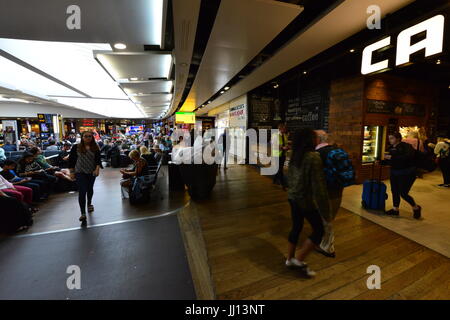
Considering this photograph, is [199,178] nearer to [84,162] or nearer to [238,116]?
[84,162]

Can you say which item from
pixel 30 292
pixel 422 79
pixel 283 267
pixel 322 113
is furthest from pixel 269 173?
pixel 30 292

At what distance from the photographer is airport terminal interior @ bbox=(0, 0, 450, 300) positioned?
1.98 metres

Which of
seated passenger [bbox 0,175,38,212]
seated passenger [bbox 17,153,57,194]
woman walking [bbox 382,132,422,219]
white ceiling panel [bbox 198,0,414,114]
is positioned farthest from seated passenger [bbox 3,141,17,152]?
woman walking [bbox 382,132,422,219]

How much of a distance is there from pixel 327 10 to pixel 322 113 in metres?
3.77

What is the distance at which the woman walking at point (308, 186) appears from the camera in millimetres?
1785

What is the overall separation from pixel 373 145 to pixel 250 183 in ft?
11.4

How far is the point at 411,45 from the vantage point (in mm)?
2729

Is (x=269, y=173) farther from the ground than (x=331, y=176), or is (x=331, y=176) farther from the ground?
(x=331, y=176)

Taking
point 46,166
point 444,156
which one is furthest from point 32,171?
point 444,156

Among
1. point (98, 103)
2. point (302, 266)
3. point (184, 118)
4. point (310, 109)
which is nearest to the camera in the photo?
point (302, 266)

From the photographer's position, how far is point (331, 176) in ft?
7.63

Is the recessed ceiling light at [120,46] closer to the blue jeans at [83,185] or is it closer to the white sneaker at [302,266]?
the blue jeans at [83,185]

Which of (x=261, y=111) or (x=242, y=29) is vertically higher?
(x=242, y=29)
